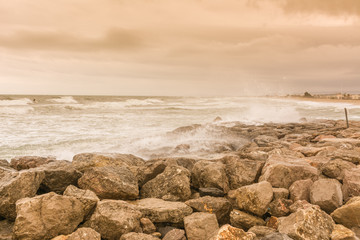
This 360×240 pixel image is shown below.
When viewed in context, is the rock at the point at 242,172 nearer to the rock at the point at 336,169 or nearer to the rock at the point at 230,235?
the rock at the point at 336,169

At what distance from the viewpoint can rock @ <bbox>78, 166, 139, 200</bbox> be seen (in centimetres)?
360

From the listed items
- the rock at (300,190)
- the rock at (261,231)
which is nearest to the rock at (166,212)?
the rock at (261,231)

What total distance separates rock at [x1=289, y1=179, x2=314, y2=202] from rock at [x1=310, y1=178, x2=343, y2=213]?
8 centimetres

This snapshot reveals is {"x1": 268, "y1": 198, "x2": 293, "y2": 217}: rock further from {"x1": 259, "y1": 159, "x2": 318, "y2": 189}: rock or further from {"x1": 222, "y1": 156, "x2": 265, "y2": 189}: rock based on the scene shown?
{"x1": 222, "y1": 156, "x2": 265, "y2": 189}: rock

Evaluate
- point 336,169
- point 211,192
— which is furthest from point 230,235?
point 336,169

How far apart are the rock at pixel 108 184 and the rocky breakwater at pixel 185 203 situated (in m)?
0.01

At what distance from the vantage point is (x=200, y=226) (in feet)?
9.84

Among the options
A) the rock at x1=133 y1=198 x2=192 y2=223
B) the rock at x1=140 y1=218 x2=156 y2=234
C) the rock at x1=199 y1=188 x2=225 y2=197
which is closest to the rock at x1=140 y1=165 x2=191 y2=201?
Answer: the rock at x1=199 y1=188 x2=225 y2=197

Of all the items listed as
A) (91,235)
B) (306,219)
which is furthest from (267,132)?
(91,235)

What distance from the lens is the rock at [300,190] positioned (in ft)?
11.4

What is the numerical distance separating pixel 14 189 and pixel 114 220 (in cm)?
142

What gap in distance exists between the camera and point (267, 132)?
11.7 metres

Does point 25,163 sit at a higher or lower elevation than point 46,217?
lower

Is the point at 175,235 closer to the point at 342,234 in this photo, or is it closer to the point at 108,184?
the point at 108,184
